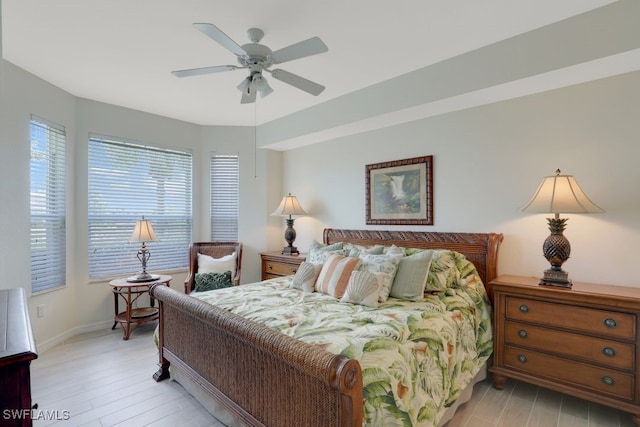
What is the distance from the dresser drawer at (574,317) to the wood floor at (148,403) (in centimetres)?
60

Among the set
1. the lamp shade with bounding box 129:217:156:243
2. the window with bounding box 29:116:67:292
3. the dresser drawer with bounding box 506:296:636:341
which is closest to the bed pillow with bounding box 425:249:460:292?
the dresser drawer with bounding box 506:296:636:341

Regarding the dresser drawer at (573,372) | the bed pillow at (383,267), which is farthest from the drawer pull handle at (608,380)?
the bed pillow at (383,267)

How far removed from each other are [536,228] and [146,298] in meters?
4.48

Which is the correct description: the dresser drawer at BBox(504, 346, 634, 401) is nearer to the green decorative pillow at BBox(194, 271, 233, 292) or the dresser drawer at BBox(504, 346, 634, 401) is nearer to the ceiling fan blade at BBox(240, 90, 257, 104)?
the ceiling fan blade at BBox(240, 90, 257, 104)

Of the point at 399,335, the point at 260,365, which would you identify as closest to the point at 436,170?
the point at 399,335

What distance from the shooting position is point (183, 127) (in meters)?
4.47

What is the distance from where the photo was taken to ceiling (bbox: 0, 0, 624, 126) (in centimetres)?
202

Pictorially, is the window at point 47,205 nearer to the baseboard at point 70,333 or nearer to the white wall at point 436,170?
the white wall at point 436,170

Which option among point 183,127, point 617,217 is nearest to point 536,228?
point 617,217

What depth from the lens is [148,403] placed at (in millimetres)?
2305

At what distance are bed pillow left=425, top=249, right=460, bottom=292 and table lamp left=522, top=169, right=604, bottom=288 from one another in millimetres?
612

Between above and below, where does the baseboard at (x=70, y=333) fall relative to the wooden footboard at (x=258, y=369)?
below

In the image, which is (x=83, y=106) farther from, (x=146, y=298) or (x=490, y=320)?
(x=490, y=320)

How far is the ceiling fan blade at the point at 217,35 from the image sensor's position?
1701 millimetres
